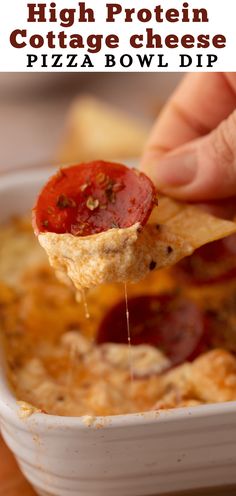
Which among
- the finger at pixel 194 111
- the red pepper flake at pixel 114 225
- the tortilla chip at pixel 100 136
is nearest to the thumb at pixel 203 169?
the finger at pixel 194 111

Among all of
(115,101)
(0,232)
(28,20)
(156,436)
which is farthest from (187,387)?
(115,101)

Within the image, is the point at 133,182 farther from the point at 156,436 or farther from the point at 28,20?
the point at 28,20

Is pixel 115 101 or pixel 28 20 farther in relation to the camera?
pixel 115 101

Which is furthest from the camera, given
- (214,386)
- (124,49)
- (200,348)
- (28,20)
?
(124,49)

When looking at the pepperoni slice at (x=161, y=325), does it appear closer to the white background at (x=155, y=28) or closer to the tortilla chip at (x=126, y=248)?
the tortilla chip at (x=126, y=248)

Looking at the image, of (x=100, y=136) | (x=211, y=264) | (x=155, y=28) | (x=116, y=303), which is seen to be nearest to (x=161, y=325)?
(x=116, y=303)

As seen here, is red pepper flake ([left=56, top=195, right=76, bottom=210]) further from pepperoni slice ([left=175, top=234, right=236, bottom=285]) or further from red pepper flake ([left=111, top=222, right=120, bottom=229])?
pepperoni slice ([left=175, top=234, right=236, bottom=285])
